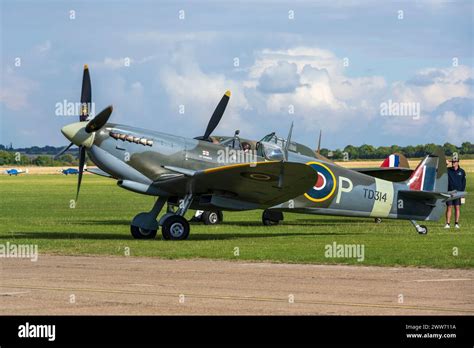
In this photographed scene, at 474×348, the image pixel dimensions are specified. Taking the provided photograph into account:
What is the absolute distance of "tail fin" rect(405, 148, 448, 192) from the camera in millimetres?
26609

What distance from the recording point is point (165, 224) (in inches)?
907

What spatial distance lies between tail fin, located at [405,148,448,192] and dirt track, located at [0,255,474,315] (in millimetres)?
9849

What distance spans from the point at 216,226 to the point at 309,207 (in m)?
4.56

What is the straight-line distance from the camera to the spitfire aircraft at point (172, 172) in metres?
23.0

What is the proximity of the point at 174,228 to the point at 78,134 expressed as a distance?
3.13 meters

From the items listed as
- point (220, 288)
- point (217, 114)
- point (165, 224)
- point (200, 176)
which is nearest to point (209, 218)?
point (217, 114)

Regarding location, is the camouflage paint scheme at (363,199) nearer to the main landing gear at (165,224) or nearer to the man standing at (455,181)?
the man standing at (455,181)

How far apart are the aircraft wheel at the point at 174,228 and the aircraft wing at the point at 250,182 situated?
0.85 m

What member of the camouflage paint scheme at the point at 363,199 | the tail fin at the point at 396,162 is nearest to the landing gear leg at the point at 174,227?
the camouflage paint scheme at the point at 363,199

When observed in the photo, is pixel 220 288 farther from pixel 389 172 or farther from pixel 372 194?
pixel 389 172
